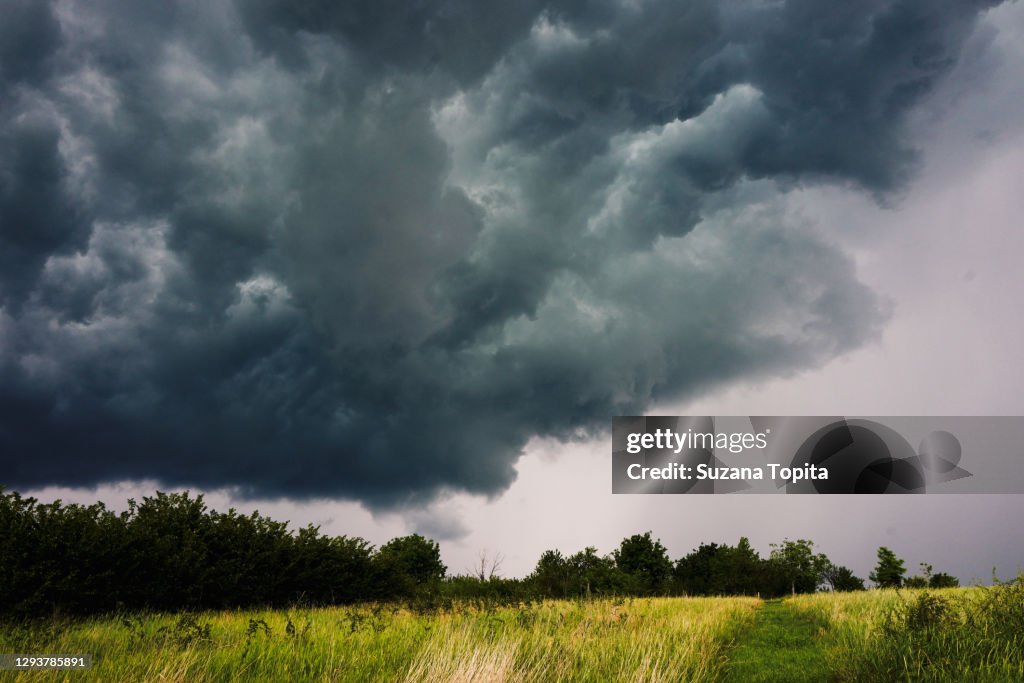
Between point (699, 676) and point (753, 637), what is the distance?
829cm

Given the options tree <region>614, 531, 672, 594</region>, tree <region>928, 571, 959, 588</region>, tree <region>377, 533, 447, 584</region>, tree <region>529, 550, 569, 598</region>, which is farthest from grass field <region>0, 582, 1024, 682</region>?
tree <region>614, 531, 672, 594</region>

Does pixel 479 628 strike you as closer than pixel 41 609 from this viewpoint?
Yes

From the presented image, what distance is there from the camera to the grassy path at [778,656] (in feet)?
30.4

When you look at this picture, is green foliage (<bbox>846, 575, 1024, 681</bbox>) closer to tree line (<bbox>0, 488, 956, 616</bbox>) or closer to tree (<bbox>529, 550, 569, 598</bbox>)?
tree line (<bbox>0, 488, 956, 616</bbox>)

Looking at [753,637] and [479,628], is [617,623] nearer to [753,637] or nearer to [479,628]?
[479,628]

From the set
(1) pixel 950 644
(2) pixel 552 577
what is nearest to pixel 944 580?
(2) pixel 552 577

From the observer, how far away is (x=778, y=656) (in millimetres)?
11359

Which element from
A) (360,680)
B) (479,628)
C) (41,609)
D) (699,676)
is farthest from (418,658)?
(41,609)

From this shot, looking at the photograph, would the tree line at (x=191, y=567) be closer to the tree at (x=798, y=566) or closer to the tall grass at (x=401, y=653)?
the tall grass at (x=401, y=653)

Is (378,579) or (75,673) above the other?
(75,673)

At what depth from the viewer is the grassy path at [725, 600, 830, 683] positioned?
927 cm

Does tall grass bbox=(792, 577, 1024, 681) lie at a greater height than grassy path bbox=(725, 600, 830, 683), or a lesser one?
greater

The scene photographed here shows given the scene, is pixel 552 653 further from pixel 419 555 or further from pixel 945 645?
pixel 419 555

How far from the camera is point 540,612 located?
1224cm
